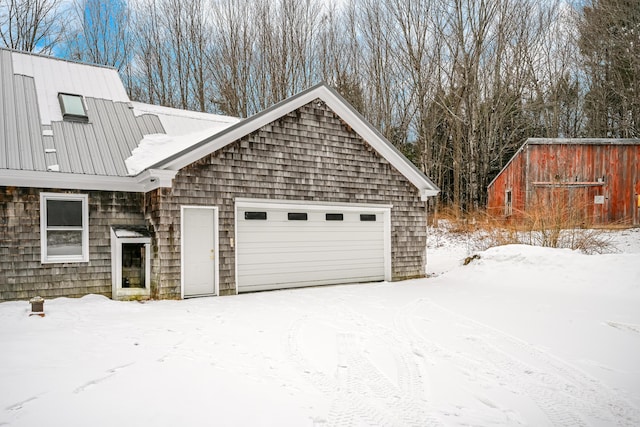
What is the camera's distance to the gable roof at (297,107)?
8.36 meters

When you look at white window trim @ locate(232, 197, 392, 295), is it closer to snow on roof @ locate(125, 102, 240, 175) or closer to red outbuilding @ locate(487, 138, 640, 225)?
snow on roof @ locate(125, 102, 240, 175)

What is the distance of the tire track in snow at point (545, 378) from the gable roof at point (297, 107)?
540 centimetres

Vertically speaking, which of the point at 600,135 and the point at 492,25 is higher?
the point at 492,25

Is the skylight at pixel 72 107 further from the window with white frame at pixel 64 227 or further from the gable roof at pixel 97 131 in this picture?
the window with white frame at pixel 64 227

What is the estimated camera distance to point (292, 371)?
14.4 ft

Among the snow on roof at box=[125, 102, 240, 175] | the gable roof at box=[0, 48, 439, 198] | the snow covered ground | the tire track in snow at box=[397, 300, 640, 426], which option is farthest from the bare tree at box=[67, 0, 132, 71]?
the tire track in snow at box=[397, 300, 640, 426]

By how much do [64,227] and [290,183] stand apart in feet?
15.8

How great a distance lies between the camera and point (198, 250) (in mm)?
8648

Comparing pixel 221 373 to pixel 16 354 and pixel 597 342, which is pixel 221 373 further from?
pixel 597 342

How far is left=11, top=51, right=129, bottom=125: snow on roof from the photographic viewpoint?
953 cm

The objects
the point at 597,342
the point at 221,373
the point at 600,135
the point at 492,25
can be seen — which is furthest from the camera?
the point at 600,135

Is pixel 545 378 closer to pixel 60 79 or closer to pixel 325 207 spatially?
pixel 325 207

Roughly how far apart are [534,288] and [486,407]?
700 cm

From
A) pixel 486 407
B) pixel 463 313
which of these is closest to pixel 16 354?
pixel 486 407
